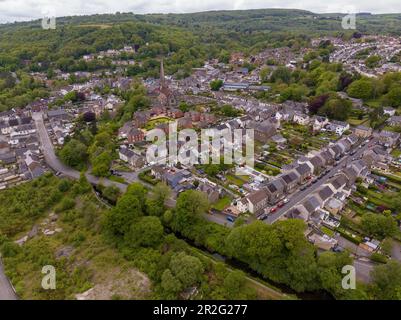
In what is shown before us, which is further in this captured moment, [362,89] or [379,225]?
[362,89]

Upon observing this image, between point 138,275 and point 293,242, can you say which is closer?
point 293,242

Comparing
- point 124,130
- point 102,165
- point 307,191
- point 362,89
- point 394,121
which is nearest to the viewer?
A: point 307,191

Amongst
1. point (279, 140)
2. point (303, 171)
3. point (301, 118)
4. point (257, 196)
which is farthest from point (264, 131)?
point (257, 196)

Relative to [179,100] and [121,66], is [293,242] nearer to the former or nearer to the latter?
[179,100]

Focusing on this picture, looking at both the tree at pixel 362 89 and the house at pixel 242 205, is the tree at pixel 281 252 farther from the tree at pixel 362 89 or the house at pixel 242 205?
the tree at pixel 362 89

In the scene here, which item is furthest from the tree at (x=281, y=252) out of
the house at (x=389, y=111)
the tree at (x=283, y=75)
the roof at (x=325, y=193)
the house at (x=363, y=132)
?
the tree at (x=283, y=75)

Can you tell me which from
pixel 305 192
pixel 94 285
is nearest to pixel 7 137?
pixel 94 285

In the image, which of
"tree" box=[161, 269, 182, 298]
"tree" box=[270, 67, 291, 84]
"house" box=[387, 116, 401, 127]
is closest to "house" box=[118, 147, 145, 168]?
"tree" box=[161, 269, 182, 298]

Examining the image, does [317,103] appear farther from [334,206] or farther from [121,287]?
[121,287]
